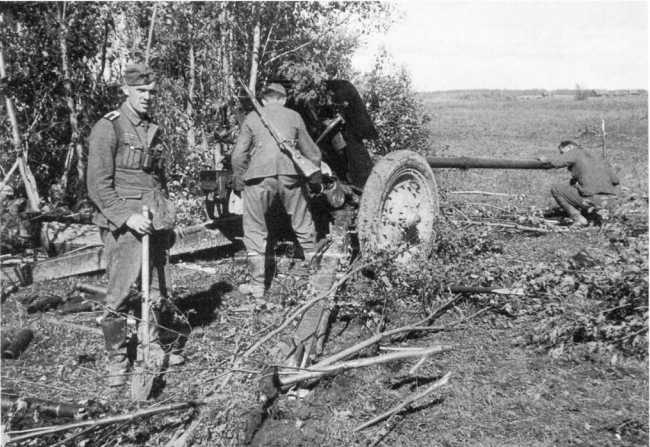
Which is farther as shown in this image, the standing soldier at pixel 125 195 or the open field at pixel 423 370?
the standing soldier at pixel 125 195

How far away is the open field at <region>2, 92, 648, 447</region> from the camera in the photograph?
319 centimetres

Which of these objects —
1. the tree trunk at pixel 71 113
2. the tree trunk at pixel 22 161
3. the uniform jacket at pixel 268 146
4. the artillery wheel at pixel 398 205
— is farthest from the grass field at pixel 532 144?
the tree trunk at pixel 22 161

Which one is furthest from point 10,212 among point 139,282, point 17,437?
point 17,437

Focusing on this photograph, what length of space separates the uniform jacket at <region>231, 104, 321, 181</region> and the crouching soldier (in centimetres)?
475

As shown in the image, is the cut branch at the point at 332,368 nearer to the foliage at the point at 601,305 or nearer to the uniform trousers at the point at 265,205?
the foliage at the point at 601,305

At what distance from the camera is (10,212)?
241 inches

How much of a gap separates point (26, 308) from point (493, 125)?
90.3ft

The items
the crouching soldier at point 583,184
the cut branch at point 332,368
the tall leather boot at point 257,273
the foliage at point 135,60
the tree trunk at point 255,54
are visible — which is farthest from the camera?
the crouching soldier at point 583,184

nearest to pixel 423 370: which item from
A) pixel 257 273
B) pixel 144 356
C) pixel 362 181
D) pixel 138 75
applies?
pixel 144 356

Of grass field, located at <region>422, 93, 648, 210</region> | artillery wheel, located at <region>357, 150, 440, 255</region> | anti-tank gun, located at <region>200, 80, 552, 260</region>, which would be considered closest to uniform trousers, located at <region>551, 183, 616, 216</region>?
grass field, located at <region>422, 93, 648, 210</region>

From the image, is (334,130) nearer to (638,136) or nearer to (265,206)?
(265,206)

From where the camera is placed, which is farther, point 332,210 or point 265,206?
point 332,210

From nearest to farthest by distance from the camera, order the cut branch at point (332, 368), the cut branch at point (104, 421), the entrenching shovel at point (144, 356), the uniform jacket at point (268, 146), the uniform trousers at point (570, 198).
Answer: the cut branch at point (104, 421), the cut branch at point (332, 368), the entrenching shovel at point (144, 356), the uniform jacket at point (268, 146), the uniform trousers at point (570, 198)

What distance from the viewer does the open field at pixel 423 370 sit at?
3188mm
